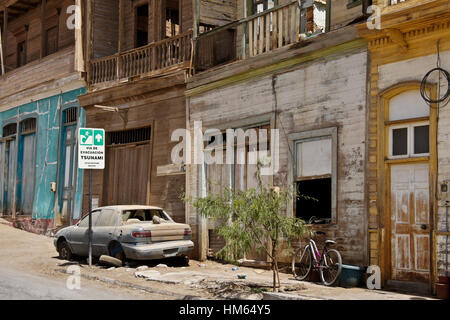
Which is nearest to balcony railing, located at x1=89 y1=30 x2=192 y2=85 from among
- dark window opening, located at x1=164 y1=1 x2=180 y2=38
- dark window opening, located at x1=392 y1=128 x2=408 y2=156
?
dark window opening, located at x1=164 y1=1 x2=180 y2=38

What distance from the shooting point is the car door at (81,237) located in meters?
15.1

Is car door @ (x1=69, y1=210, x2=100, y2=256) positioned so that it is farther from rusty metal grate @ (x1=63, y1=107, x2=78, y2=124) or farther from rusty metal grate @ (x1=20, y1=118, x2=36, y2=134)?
rusty metal grate @ (x1=20, y1=118, x2=36, y2=134)

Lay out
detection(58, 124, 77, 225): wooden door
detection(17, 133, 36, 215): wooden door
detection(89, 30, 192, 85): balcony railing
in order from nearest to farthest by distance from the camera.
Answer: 1. detection(89, 30, 192, 85): balcony railing
2. detection(58, 124, 77, 225): wooden door
3. detection(17, 133, 36, 215): wooden door

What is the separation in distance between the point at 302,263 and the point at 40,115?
13.8 meters

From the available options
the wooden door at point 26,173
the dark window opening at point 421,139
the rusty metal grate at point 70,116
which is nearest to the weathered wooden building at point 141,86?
the rusty metal grate at point 70,116

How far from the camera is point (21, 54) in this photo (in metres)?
27.0

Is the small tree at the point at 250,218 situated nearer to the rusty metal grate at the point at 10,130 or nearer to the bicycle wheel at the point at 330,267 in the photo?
the bicycle wheel at the point at 330,267

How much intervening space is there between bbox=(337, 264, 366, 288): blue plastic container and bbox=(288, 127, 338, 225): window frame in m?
1.27

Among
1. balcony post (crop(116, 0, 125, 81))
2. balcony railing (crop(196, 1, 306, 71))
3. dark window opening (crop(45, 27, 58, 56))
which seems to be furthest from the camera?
dark window opening (crop(45, 27, 58, 56))

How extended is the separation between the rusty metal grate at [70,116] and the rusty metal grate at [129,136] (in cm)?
214

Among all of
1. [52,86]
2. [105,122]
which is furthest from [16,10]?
[105,122]

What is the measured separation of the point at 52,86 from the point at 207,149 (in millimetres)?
8592

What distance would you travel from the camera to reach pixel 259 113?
48.7 feet

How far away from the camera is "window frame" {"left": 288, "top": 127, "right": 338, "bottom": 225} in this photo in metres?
12.7
